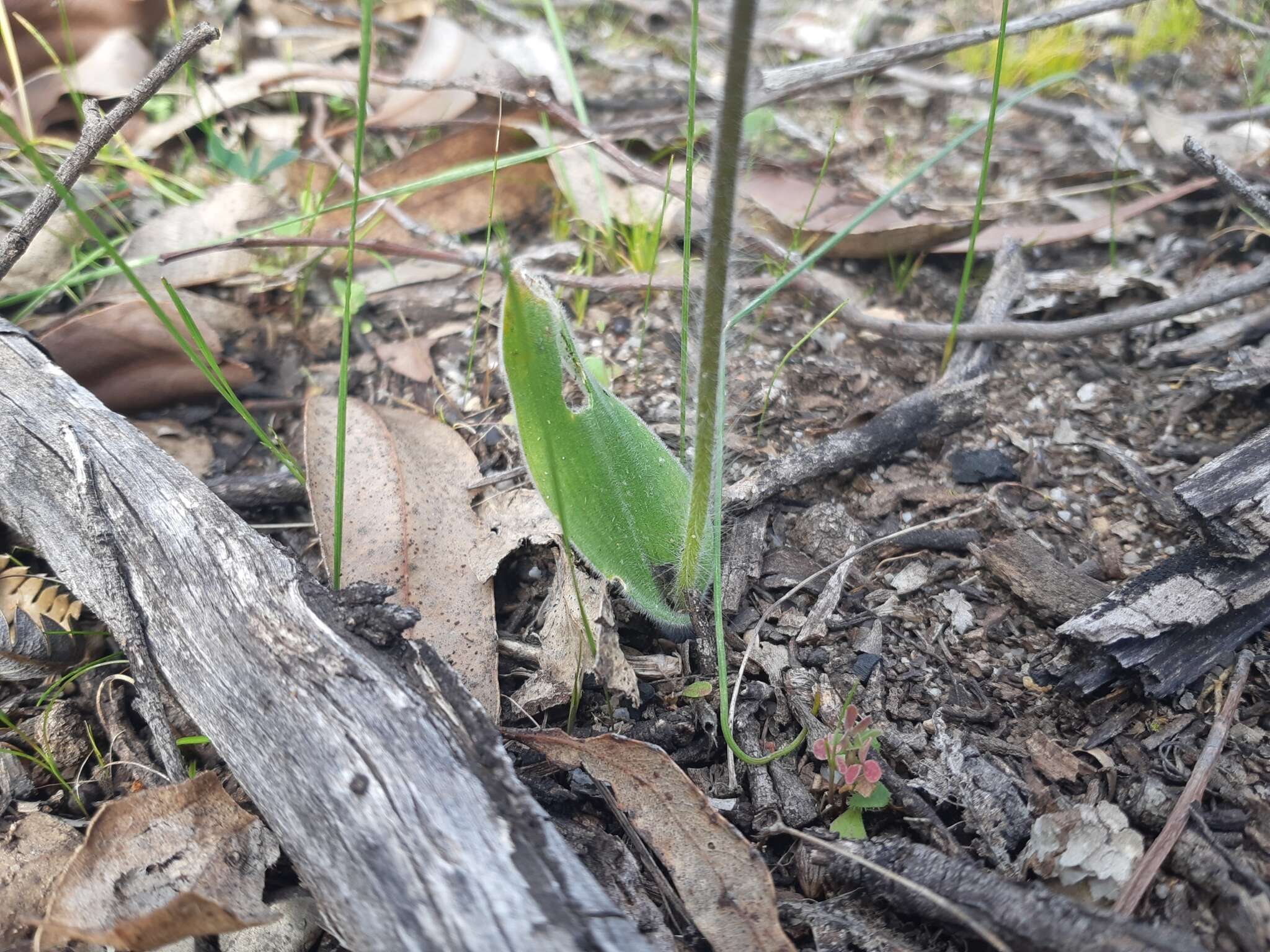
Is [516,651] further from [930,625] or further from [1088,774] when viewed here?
[1088,774]

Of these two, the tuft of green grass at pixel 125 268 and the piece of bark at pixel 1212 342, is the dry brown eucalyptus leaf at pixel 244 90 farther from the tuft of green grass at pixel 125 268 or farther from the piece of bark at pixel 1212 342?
the piece of bark at pixel 1212 342

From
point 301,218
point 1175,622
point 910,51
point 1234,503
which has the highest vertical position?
point 910,51

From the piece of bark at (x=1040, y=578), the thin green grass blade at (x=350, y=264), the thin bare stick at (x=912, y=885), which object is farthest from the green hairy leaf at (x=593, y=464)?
the piece of bark at (x=1040, y=578)

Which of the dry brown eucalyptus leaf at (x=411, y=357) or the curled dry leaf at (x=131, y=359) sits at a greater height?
the curled dry leaf at (x=131, y=359)

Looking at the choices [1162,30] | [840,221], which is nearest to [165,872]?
[840,221]

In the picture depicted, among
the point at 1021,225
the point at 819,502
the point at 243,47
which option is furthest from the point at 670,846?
the point at 243,47

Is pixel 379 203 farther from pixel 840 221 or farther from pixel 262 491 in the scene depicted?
pixel 840 221
